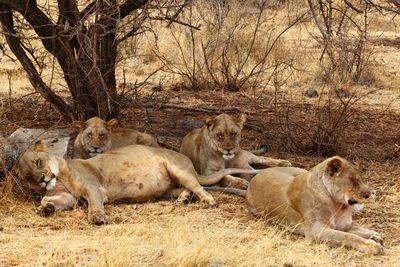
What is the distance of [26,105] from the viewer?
33.8 ft

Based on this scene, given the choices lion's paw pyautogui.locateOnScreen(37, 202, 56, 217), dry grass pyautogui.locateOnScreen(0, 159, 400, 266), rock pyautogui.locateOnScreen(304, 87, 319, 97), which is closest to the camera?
dry grass pyautogui.locateOnScreen(0, 159, 400, 266)

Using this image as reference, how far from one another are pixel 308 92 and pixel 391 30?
7236mm

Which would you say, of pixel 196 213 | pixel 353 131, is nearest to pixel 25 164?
pixel 196 213

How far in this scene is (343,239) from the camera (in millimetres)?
5605

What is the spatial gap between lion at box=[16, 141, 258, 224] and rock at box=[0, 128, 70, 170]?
1.19 feet

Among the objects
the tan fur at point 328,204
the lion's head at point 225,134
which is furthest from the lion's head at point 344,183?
the lion's head at point 225,134

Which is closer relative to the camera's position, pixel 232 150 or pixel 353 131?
pixel 232 150

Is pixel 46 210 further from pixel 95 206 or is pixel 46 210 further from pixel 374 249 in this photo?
pixel 374 249

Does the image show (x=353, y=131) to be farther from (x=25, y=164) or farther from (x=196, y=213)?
(x=25, y=164)

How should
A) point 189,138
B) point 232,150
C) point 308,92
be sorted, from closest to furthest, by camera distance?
point 232,150, point 189,138, point 308,92

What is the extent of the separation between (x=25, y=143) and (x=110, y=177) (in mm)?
935

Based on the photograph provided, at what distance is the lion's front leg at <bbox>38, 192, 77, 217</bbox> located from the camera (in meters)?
6.33

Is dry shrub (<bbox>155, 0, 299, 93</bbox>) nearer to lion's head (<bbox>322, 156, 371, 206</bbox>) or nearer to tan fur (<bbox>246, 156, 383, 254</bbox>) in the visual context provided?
tan fur (<bbox>246, 156, 383, 254</bbox>)

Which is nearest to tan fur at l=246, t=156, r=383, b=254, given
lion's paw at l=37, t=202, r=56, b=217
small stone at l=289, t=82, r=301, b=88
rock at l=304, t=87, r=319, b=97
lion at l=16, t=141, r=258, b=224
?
lion at l=16, t=141, r=258, b=224
